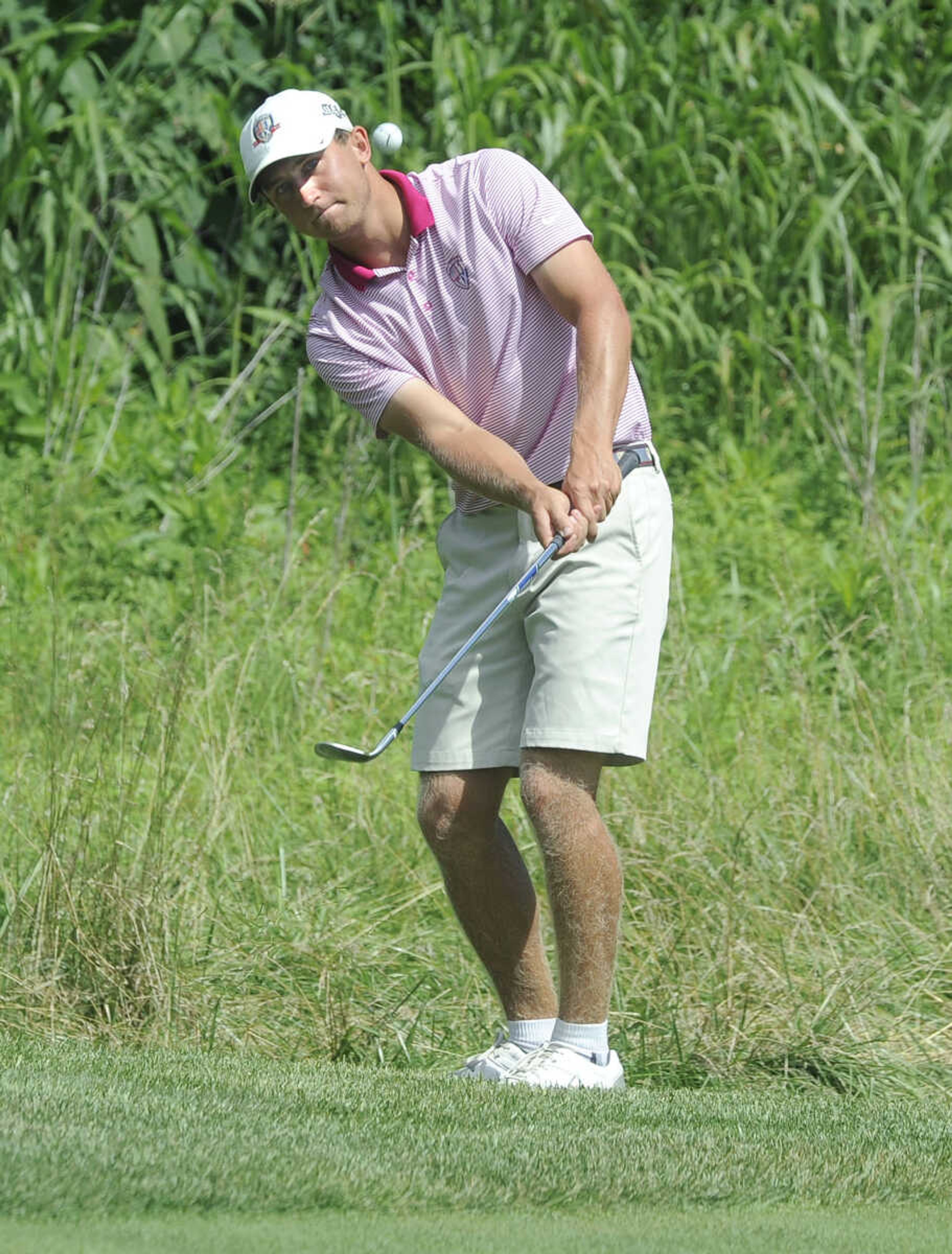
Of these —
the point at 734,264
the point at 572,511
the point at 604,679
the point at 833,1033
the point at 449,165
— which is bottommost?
the point at 833,1033

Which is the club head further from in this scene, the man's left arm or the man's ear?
the man's ear

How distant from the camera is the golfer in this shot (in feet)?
11.9

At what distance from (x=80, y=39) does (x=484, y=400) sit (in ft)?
13.2

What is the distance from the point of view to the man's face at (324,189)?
3.78 metres

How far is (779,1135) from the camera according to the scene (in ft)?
10.3

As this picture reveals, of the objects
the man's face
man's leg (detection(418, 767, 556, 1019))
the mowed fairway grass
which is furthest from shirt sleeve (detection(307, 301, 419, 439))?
the mowed fairway grass

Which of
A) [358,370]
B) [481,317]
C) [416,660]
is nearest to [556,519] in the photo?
[481,317]

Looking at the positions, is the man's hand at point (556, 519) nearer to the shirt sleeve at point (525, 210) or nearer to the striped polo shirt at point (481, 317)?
the striped polo shirt at point (481, 317)

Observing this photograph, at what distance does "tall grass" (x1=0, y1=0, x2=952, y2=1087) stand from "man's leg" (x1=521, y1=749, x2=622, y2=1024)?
0.46 m

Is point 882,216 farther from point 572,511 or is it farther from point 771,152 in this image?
point 572,511

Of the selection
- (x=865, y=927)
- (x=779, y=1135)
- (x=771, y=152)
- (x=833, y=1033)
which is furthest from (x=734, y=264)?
(x=779, y=1135)

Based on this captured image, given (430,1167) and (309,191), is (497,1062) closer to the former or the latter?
(430,1167)

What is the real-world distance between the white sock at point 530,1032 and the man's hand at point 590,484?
3.33 ft

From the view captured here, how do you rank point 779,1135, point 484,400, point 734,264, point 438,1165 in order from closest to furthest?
1. point 438,1165
2. point 779,1135
3. point 484,400
4. point 734,264
